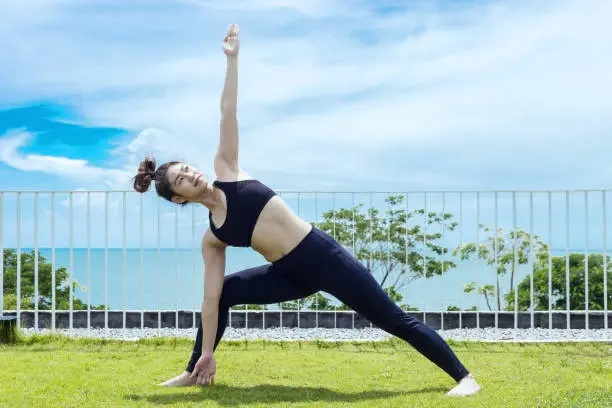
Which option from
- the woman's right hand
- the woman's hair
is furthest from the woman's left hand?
the woman's right hand

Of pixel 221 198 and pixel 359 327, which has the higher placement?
pixel 221 198

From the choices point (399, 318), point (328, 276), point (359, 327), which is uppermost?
point (328, 276)

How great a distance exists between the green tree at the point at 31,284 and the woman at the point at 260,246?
190 inches

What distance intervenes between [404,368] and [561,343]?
5.88 ft

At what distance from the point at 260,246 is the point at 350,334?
98.5 inches

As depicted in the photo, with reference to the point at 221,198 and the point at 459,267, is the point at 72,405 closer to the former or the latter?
the point at 221,198

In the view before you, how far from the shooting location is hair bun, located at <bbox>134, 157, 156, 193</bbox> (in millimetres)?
3080

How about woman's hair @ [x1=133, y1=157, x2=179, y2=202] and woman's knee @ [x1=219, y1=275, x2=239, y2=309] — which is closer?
woman's hair @ [x1=133, y1=157, x2=179, y2=202]

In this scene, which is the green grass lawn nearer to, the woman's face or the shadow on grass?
the shadow on grass

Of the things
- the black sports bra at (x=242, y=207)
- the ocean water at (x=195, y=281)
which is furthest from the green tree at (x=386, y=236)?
the black sports bra at (x=242, y=207)

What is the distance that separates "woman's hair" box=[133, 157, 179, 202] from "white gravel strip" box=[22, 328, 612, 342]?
80.1 inches

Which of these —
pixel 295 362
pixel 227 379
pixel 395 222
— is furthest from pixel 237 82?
pixel 395 222

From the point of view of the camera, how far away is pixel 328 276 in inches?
116

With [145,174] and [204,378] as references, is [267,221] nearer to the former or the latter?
[145,174]
